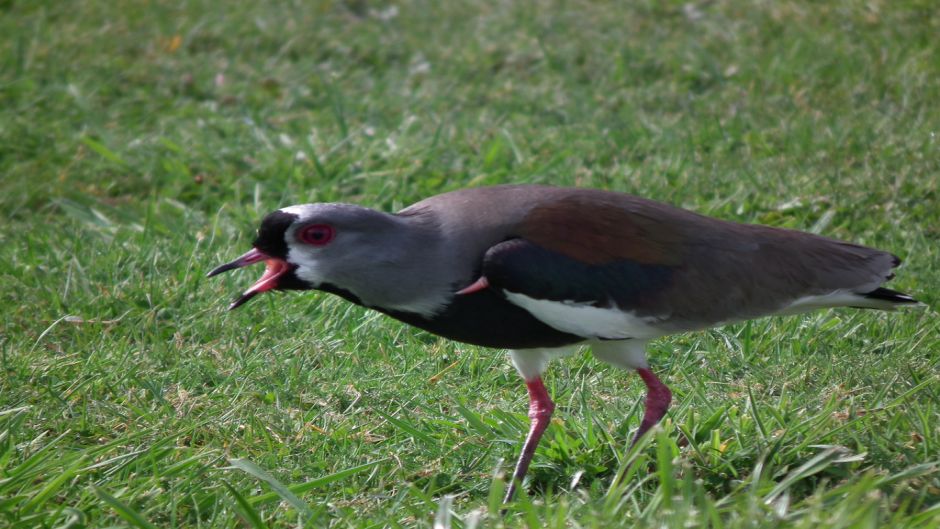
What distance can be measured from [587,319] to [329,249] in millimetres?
988

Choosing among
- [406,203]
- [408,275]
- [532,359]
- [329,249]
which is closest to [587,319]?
[532,359]

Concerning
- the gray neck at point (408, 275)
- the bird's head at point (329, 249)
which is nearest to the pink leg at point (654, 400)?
the gray neck at point (408, 275)

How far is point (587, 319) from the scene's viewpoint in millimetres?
4270

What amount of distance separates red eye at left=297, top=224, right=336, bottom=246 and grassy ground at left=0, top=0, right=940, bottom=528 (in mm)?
755

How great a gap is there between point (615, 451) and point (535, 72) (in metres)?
4.76

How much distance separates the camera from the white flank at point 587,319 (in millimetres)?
4191

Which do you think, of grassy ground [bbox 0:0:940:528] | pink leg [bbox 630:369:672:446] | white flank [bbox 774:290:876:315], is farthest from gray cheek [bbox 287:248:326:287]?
white flank [bbox 774:290:876:315]

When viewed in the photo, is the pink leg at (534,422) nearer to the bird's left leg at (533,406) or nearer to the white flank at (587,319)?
the bird's left leg at (533,406)

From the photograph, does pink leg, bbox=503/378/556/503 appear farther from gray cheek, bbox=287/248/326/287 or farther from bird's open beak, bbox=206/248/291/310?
bird's open beak, bbox=206/248/291/310

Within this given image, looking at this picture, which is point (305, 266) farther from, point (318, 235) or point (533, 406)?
point (533, 406)

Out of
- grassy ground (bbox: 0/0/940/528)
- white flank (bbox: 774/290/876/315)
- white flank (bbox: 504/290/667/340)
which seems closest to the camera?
grassy ground (bbox: 0/0/940/528)

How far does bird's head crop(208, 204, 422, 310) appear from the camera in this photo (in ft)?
14.0

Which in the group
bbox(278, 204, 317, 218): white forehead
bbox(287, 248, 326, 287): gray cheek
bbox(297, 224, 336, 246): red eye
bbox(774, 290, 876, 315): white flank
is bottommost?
bbox(774, 290, 876, 315): white flank

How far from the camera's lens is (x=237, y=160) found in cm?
724
